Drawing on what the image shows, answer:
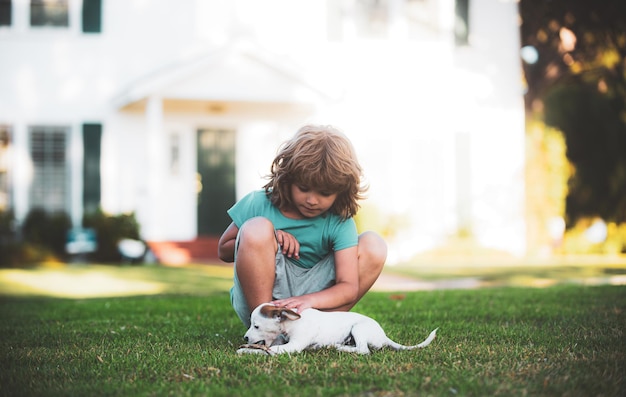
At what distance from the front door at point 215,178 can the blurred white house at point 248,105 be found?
0.03m

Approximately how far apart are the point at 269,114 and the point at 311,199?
10.7 meters

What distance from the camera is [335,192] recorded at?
3.53 m

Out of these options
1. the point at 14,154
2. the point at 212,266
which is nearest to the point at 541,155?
the point at 212,266

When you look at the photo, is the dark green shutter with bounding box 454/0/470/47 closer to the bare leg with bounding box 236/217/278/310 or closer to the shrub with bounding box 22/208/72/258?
the shrub with bounding box 22/208/72/258

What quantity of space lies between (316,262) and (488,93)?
11448 millimetres

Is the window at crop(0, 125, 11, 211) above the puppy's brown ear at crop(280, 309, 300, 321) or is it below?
above

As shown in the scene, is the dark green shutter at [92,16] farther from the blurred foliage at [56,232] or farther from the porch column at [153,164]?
the blurred foliage at [56,232]

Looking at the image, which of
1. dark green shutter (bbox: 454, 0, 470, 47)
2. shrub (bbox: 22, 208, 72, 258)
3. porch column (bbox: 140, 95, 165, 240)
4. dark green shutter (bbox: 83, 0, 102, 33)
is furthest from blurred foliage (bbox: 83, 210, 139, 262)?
dark green shutter (bbox: 454, 0, 470, 47)

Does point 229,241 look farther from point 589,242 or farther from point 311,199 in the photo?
point 589,242

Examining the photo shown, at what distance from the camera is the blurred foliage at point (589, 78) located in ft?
47.5

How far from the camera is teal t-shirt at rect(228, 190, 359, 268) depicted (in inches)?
144

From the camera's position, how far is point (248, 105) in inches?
540

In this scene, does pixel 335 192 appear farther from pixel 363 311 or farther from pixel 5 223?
pixel 5 223

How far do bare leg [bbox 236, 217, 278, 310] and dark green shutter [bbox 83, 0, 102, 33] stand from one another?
11.1 metres
